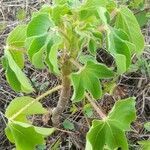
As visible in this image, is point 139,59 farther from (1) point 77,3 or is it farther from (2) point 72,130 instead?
(1) point 77,3

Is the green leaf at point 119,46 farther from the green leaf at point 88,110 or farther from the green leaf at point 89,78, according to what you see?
the green leaf at point 88,110

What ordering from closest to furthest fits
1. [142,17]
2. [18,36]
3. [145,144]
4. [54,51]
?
1. [54,51]
2. [18,36]
3. [145,144]
4. [142,17]

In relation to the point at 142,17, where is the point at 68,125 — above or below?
below

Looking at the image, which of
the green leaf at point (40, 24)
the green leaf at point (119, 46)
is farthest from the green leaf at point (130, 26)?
the green leaf at point (40, 24)

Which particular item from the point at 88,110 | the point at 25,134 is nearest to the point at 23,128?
the point at 25,134

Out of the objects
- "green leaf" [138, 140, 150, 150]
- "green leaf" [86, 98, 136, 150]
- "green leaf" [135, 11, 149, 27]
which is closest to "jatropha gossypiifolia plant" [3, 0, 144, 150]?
"green leaf" [86, 98, 136, 150]

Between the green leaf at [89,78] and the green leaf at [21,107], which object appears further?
the green leaf at [21,107]

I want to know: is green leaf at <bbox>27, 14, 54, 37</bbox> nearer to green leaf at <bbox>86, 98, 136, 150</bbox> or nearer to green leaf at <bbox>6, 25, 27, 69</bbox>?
green leaf at <bbox>6, 25, 27, 69</bbox>

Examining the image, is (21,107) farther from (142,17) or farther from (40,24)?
(142,17)
